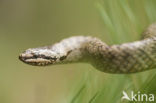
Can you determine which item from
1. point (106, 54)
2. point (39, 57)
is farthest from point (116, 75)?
point (39, 57)

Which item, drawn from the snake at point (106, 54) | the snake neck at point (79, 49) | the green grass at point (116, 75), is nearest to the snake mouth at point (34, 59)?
the snake at point (106, 54)

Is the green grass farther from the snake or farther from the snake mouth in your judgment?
the snake mouth

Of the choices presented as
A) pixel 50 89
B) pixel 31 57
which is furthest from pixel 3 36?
pixel 31 57

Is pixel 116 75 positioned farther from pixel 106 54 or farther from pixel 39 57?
pixel 39 57

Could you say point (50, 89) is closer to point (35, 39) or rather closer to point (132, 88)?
point (35, 39)

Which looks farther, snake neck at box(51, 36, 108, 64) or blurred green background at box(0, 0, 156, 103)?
snake neck at box(51, 36, 108, 64)

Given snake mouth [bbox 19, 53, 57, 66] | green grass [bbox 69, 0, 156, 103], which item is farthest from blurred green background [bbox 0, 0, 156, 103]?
snake mouth [bbox 19, 53, 57, 66]
